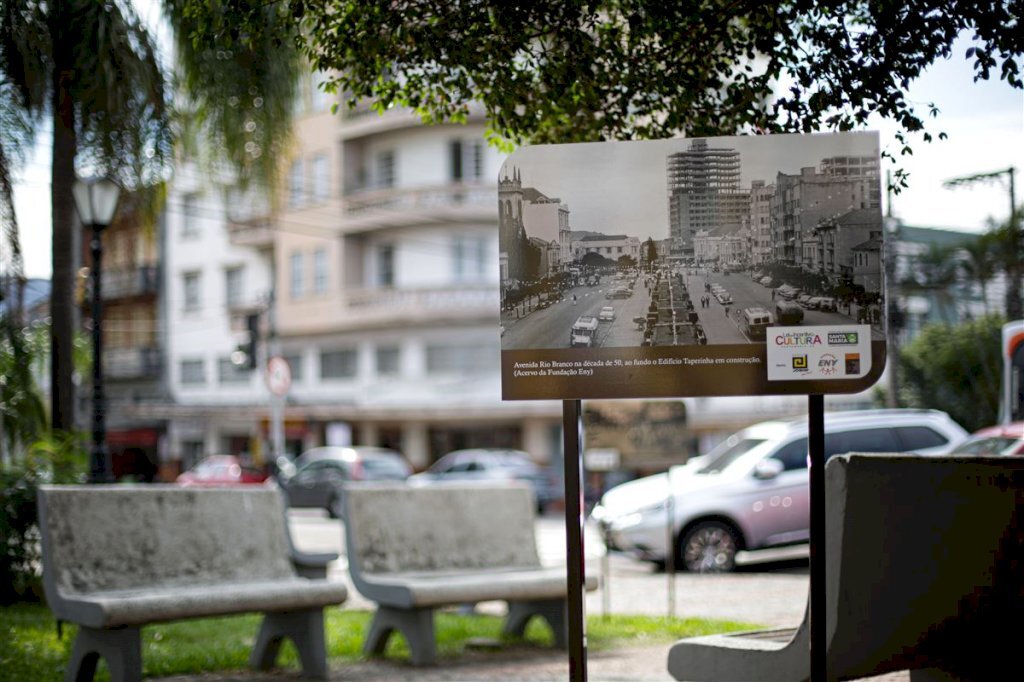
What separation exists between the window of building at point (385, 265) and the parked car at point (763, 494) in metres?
34.1

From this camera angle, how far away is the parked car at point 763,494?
15703mm

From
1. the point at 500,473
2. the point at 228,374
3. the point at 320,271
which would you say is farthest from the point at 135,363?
the point at 500,473

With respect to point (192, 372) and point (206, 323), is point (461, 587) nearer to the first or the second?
point (206, 323)

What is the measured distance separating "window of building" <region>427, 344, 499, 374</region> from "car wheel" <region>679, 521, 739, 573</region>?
3097cm

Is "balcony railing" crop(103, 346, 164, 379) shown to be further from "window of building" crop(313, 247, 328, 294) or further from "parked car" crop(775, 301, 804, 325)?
"parked car" crop(775, 301, 804, 325)

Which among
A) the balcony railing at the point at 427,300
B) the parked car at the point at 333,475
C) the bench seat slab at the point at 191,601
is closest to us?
the bench seat slab at the point at 191,601

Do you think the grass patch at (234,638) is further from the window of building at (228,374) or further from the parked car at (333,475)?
the window of building at (228,374)

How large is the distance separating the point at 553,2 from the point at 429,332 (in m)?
42.2

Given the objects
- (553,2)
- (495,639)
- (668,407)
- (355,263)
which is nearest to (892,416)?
(668,407)

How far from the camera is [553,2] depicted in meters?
5.66

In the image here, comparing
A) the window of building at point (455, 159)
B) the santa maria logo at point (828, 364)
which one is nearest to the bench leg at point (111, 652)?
the santa maria logo at point (828, 364)

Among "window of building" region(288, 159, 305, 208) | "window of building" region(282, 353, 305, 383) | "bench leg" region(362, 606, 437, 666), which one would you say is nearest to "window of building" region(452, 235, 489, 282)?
"window of building" region(288, 159, 305, 208)

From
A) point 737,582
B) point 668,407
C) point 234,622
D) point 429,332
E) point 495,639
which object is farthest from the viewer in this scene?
point 429,332

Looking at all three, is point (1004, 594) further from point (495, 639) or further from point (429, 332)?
point (429, 332)
